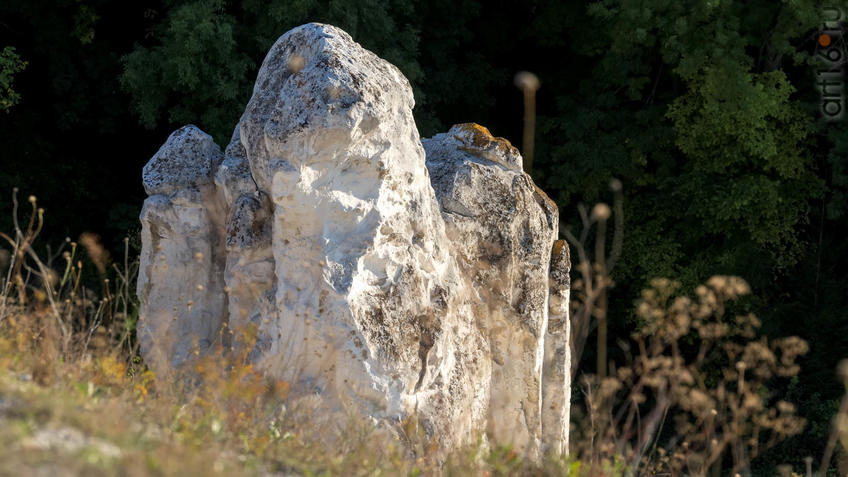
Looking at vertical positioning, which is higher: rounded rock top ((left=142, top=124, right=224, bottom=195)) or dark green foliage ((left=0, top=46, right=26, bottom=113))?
dark green foliage ((left=0, top=46, right=26, bottom=113))

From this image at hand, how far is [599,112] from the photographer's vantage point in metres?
14.6

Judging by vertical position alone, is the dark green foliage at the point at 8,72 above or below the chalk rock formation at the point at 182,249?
above

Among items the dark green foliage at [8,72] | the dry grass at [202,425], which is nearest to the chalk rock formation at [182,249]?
the dry grass at [202,425]

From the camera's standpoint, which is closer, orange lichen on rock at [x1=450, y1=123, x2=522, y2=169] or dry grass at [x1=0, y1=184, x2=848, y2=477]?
dry grass at [x1=0, y1=184, x2=848, y2=477]

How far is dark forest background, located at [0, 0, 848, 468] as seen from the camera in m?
13.2

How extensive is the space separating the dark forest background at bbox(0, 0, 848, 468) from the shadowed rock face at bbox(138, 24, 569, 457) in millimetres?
7569

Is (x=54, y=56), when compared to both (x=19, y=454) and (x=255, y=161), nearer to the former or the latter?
(x=255, y=161)

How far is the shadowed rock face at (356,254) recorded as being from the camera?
484cm

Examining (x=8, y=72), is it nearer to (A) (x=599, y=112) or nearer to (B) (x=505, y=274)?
(A) (x=599, y=112)

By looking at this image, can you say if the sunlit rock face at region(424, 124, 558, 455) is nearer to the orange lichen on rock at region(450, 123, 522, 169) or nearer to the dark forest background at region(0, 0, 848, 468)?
the orange lichen on rock at region(450, 123, 522, 169)

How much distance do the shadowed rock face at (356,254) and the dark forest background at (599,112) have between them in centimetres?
757

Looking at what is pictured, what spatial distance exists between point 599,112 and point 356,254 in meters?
10.4

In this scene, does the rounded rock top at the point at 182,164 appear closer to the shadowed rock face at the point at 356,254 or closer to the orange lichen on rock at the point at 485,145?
the shadowed rock face at the point at 356,254

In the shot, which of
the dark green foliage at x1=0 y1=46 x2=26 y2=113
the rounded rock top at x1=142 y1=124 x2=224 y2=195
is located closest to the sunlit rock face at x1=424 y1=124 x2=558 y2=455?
the rounded rock top at x1=142 y1=124 x2=224 y2=195
